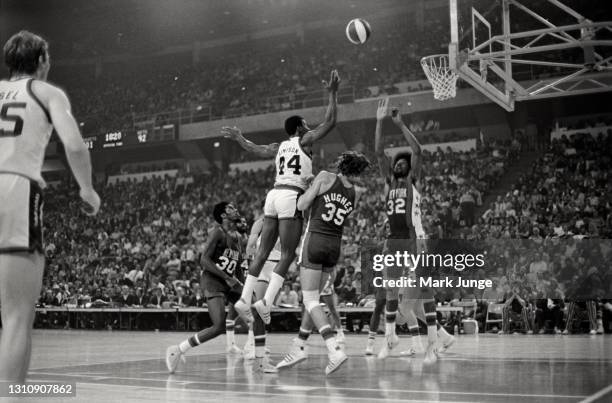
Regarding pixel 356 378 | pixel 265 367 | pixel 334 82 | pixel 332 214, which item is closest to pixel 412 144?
pixel 334 82

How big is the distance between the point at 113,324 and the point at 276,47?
820 inches

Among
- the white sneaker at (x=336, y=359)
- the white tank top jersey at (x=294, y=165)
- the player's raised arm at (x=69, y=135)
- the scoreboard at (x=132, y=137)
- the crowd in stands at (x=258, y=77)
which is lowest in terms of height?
the white sneaker at (x=336, y=359)

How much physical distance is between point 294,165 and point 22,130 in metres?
4.79

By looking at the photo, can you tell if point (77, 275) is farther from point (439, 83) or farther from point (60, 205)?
point (439, 83)

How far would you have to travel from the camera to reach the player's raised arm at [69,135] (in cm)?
325

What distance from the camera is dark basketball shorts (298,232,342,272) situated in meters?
7.22

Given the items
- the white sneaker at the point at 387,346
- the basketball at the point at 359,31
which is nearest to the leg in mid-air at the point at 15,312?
the white sneaker at the point at 387,346

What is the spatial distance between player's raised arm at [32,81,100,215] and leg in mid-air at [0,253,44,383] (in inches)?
17.6

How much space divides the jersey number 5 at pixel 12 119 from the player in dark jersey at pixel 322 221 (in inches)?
163

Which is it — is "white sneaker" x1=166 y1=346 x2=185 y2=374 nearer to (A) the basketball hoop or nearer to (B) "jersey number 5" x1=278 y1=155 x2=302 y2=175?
(B) "jersey number 5" x1=278 y1=155 x2=302 y2=175

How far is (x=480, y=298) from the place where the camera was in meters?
16.6

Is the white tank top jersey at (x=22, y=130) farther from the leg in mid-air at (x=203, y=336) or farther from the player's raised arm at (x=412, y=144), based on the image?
the player's raised arm at (x=412, y=144)

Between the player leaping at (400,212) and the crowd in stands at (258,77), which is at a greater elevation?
the crowd in stands at (258,77)

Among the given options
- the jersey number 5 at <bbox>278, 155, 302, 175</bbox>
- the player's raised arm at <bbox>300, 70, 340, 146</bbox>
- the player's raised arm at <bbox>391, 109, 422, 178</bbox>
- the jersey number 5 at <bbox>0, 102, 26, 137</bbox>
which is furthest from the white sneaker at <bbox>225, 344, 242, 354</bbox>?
the jersey number 5 at <bbox>0, 102, 26, 137</bbox>
